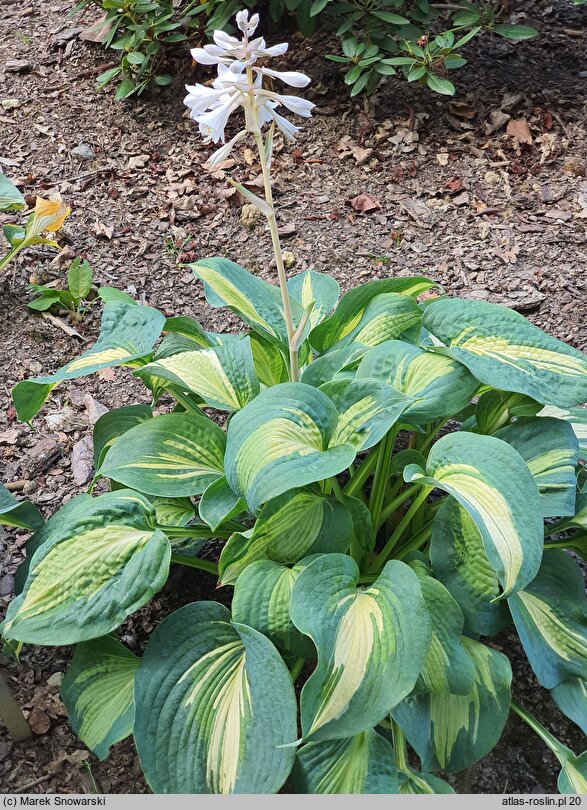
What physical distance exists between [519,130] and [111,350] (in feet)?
6.65

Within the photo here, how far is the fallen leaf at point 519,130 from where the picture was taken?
282cm

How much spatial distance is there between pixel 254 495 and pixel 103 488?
0.87 metres

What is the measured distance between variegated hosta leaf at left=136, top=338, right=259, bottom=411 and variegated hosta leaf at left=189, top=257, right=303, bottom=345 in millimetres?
109

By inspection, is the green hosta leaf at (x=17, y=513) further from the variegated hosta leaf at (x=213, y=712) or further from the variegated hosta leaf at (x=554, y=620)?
the variegated hosta leaf at (x=554, y=620)

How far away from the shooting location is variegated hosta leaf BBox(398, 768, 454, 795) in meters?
1.29

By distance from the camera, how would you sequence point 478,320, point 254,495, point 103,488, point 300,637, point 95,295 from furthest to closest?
point 95,295
point 103,488
point 478,320
point 300,637
point 254,495

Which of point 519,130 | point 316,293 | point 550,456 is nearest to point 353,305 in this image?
point 316,293

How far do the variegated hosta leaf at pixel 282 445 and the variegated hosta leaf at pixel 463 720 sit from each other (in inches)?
19.7

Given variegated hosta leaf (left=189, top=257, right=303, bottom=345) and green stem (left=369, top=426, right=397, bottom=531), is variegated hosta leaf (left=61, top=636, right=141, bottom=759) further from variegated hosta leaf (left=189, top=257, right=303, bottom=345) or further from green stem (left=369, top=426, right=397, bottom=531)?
variegated hosta leaf (left=189, top=257, right=303, bottom=345)

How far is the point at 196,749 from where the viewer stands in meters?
1.27

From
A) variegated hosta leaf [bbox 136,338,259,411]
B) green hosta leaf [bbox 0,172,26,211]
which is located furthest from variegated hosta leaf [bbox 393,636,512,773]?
green hosta leaf [bbox 0,172,26,211]

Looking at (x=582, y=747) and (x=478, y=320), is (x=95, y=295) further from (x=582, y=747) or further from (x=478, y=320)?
(x=582, y=747)

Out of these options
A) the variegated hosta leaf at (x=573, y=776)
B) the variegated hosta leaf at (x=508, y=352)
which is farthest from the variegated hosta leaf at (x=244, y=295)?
the variegated hosta leaf at (x=573, y=776)

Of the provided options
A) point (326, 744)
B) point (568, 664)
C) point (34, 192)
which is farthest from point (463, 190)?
point (326, 744)
